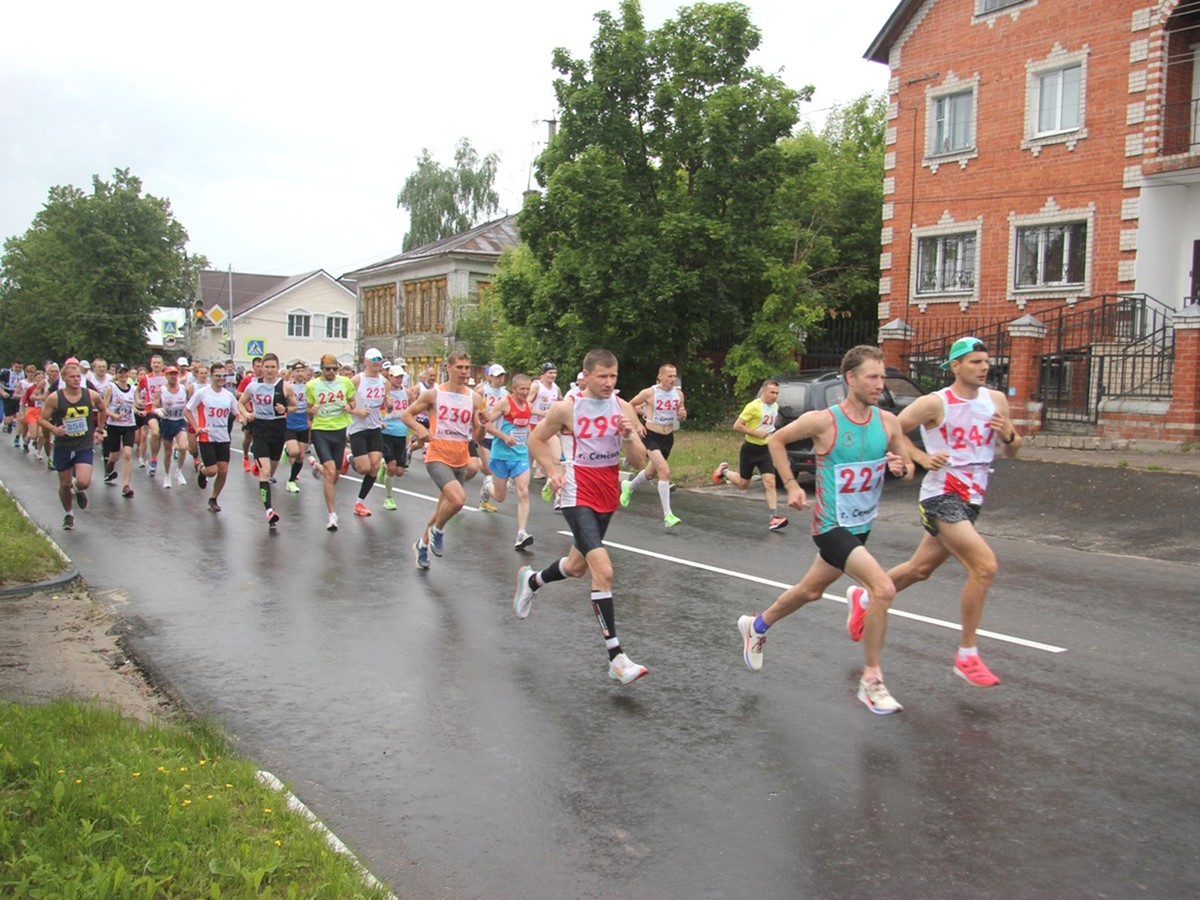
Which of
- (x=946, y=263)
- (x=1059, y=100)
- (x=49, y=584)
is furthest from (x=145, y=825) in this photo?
(x=946, y=263)

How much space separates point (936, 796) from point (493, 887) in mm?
2021

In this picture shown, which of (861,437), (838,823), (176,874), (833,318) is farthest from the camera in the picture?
(833,318)

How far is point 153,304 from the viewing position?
7238cm

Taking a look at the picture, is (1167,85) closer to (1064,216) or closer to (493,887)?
(1064,216)

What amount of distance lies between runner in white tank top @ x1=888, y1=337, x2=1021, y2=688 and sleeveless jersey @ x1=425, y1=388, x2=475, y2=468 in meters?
5.37

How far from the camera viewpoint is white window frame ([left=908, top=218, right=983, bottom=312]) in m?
24.6

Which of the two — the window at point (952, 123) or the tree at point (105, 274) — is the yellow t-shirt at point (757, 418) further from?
the tree at point (105, 274)

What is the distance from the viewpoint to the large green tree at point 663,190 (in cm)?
2489

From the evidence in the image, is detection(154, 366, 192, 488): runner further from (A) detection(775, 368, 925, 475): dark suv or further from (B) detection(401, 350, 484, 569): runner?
(A) detection(775, 368, 925, 475): dark suv

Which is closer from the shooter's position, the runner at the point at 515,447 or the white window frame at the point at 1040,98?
the runner at the point at 515,447

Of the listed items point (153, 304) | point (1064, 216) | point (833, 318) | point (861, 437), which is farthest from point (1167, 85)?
point (153, 304)

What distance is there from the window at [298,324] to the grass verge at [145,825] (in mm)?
74034

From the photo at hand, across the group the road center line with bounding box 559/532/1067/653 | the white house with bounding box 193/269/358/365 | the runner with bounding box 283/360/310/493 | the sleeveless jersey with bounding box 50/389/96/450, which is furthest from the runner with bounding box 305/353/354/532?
the white house with bounding box 193/269/358/365

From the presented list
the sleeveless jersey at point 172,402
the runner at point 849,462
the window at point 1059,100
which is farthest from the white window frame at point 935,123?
the runner at point 849,462
